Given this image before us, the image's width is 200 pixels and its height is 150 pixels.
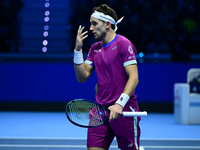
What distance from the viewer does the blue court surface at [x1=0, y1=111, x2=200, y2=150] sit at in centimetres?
522

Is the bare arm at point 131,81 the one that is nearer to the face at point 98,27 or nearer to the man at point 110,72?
the man at point 110,72

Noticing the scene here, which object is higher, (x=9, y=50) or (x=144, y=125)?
(x=9, y=50)

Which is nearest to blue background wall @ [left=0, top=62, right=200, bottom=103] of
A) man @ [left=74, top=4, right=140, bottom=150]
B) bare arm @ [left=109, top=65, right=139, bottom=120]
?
man @ [left=74, top=4, right=140, bottom=150]

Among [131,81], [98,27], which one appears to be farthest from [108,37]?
[131,81]

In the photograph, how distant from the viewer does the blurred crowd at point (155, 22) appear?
9742mm

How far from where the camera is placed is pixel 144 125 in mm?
7191

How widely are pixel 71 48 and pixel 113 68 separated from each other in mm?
7209

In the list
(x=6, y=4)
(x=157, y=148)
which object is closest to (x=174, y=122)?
(x=157, y=148)

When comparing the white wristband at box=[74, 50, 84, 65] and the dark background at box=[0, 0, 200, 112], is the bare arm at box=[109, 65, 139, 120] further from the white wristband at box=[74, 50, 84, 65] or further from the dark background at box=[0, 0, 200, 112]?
the dark background at box=[0, 0, 200, 112]

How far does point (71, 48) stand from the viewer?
32.8ft

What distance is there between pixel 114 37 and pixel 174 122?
4.96m

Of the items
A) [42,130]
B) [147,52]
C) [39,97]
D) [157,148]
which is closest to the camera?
[157,148]

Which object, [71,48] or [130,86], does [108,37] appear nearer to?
[130,86]

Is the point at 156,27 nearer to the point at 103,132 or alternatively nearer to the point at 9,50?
the point at 9,50
